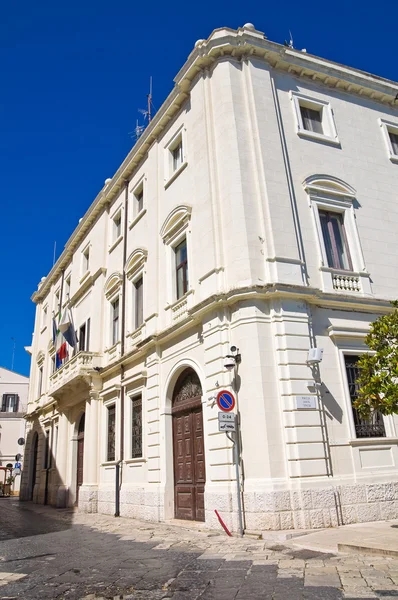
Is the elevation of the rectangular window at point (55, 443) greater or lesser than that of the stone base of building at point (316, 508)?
greater

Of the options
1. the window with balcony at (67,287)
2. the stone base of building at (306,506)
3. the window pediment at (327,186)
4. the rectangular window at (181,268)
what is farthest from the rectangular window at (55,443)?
the window pediment at (327,186)

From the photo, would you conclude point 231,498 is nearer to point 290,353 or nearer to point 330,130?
point 290,353

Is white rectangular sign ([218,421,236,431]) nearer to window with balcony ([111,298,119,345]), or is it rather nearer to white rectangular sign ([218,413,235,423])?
white rectangular sign ([218,413,235,423])

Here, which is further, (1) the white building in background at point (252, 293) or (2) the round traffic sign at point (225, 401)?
(1) the white building in background at point (252, 293)

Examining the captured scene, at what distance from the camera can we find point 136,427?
15.8m

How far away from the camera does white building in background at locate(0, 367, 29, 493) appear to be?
151 ft

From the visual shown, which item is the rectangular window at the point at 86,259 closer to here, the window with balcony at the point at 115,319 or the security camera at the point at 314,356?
the window with balcony at the point at 115,319

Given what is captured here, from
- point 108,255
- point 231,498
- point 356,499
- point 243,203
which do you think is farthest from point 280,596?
point 108,255

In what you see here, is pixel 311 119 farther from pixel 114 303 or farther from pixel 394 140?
pixel 114 303

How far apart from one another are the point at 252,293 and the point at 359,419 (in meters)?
3.92

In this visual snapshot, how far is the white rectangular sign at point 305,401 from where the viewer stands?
408 inches

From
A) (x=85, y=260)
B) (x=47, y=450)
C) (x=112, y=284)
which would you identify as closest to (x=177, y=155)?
(x=112, y=284)

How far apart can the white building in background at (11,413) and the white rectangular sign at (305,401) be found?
39.7m

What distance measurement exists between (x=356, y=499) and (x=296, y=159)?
8883 mm
